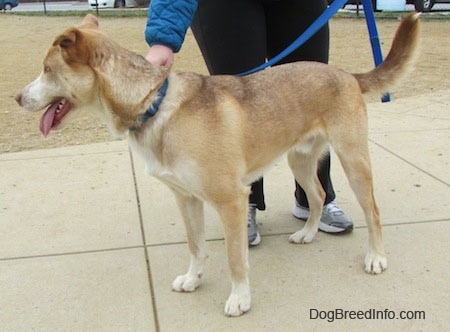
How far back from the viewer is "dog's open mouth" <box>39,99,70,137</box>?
2809 mm

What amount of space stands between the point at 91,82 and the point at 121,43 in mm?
12721

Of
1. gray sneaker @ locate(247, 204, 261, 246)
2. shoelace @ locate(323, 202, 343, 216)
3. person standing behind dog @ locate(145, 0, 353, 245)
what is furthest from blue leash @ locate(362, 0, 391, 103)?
gray sneaker @ locate(247, 204, 261, 246)

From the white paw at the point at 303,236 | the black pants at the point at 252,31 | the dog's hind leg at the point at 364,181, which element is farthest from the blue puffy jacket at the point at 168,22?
the white paw at the point at 303,236

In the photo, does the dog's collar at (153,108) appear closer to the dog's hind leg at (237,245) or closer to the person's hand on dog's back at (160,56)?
the person's hand on dog's back at (160,56)

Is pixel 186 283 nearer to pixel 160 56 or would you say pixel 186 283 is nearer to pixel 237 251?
pixel 237 251

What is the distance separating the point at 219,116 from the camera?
2955 mm

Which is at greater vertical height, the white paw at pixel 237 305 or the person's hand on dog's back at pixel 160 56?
the person's hand on dog's back at pixel 160 56

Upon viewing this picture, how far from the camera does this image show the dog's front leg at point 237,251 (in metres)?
2.91

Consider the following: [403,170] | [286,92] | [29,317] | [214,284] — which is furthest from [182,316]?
[403,170]

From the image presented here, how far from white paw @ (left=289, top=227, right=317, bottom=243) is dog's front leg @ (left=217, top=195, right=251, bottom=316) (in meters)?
0.87

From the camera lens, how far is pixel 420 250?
359 cm

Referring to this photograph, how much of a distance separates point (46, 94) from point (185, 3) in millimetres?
971

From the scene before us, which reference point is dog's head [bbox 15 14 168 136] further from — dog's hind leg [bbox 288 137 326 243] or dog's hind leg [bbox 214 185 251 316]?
dog's hind leg [bbox 288 137 326 243]

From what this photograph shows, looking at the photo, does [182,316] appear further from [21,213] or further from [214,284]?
[21,213]
